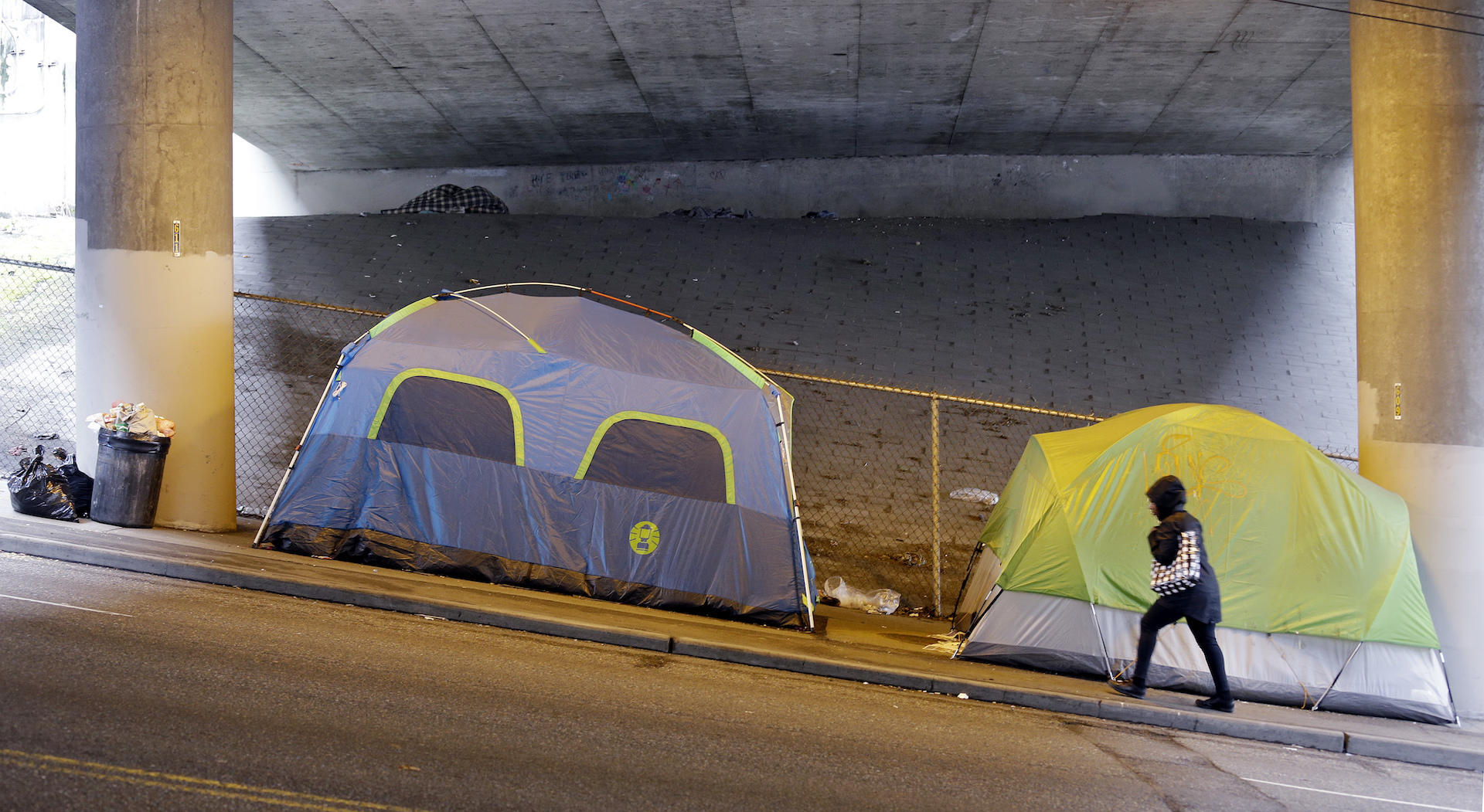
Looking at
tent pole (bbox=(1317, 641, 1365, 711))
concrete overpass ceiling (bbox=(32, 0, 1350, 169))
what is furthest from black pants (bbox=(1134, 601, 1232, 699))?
concrete overpass ceiling (bbox=(32, 0, 1350, 169))

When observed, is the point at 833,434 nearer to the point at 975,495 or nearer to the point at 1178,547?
the point at 975,495

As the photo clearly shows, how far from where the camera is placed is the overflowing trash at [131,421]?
916 centimetres

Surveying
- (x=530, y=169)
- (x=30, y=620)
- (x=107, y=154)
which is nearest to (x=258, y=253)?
(x=530, y=169)

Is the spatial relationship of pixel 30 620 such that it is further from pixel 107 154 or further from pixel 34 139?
pixel 34 139

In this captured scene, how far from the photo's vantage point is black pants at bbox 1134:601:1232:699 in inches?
294

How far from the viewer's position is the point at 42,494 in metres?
8.98

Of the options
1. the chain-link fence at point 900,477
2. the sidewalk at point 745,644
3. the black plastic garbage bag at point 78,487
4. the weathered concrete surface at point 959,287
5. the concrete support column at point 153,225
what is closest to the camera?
the sidewalk at point 745,644

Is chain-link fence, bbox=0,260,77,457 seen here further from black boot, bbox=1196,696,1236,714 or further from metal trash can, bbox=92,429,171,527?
black boot, bbox=1196,696,1236,714

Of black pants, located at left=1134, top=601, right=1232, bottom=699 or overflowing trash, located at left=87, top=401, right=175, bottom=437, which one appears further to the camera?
overflowing trash, located at left=87, top=401, right=175, bottom=437

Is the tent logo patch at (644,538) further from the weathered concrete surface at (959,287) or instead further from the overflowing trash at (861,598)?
the weathered concrete surface at (959,287)

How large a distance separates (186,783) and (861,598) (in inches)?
284

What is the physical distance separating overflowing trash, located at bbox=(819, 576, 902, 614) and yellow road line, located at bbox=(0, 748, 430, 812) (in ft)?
22.1

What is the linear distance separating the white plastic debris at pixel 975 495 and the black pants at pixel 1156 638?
201 inches

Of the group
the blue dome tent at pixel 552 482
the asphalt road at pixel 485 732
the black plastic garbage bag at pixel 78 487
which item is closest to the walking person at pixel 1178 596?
the asphalt road at pixel 485 732
